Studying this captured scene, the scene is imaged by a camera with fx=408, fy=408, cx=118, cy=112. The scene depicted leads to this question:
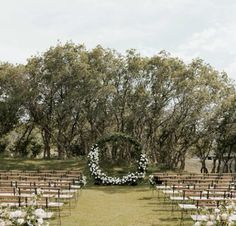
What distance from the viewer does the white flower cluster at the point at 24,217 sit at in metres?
5.65

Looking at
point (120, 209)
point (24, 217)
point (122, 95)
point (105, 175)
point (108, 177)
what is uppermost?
point (122, 95)

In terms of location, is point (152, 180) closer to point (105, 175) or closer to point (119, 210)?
point (105, 175)

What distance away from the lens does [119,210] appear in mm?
15305

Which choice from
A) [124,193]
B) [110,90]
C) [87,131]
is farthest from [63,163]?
[124,193]

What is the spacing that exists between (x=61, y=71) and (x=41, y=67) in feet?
8.21

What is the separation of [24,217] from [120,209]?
393 inches

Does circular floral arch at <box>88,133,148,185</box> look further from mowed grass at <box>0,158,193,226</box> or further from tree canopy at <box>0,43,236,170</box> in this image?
tree canopy at <box>0,43,236,170</box>

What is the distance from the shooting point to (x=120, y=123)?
3806 cm

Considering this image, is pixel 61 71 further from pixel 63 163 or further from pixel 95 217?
pixel 95 217

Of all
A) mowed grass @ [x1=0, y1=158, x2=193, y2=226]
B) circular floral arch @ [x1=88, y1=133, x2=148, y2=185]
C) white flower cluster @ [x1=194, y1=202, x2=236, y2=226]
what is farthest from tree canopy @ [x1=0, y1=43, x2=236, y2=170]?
white flower cluster @ [x1=194, y1=202, x2=236, y2=226]

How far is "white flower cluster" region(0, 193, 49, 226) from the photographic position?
5652 mm

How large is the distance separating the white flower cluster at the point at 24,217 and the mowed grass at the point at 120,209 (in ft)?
21.7

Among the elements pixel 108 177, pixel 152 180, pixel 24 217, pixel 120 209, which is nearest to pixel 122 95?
pixel 108 177

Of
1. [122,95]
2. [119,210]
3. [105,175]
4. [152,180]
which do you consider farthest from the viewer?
[122,95]
